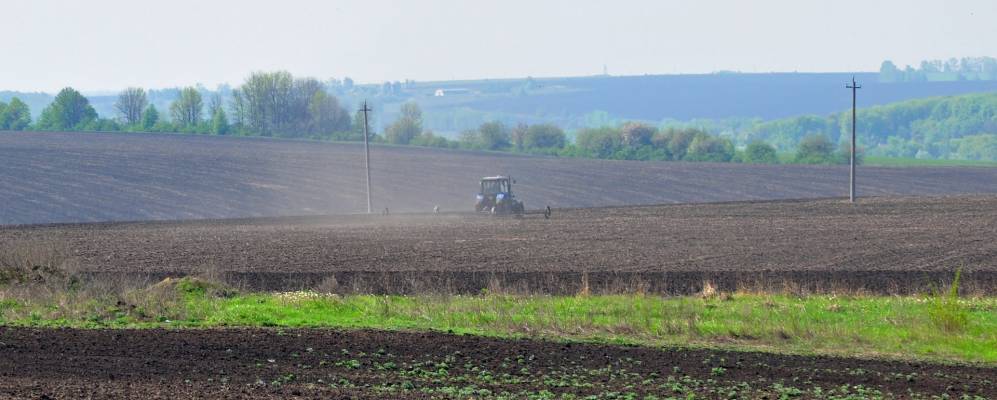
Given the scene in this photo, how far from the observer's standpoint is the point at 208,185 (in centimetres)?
7838

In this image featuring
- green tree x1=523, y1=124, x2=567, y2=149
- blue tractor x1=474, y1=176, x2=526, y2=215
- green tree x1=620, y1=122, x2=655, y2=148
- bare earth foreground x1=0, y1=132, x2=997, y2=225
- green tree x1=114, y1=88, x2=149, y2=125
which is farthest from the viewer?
green tree x1=114, y1=88, x2=149, y2=125

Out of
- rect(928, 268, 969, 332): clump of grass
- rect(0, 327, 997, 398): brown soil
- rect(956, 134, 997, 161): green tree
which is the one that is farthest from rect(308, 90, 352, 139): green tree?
rect(928, 268, 969, 332): clump of grass

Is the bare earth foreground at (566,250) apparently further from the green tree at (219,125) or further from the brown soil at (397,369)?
the green tree at (219,125)

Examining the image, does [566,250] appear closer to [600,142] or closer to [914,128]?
[600,142]

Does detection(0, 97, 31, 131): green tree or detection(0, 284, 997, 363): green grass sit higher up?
detection(0, 97, 31, 131): green tree

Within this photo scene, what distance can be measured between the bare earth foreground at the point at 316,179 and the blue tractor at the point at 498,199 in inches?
524

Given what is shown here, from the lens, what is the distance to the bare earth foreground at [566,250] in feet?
95.9

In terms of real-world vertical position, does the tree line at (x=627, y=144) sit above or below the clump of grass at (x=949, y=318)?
below

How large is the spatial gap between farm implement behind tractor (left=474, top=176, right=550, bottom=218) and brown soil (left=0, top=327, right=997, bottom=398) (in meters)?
37.0

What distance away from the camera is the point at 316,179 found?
82.9m

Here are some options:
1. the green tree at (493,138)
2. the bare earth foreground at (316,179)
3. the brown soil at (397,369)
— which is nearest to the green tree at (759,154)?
the bare earth foreground at (316,179)

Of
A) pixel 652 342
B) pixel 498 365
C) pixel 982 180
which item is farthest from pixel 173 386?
pixel 982 180

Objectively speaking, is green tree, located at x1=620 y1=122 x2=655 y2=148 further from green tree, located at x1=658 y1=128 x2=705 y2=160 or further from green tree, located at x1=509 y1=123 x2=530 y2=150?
green tree, located at x1=509 y1=123 x2=530 y2=150

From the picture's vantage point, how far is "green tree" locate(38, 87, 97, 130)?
365ft
